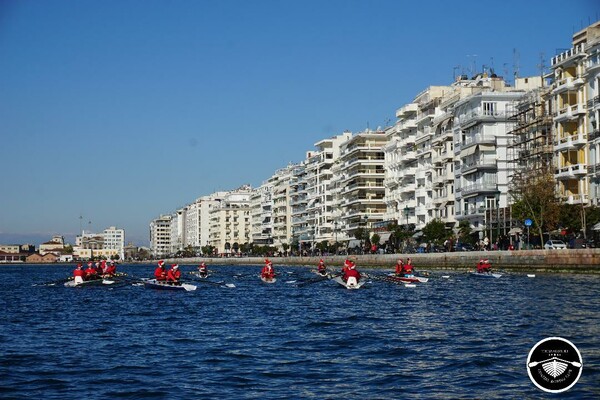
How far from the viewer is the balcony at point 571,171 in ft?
241

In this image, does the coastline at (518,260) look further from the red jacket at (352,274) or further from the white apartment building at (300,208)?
the white apartment building at (300,208)

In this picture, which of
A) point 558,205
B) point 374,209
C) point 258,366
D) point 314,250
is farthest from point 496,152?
point 258,366

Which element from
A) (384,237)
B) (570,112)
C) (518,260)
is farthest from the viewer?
(384,237)

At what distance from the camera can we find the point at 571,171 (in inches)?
2933

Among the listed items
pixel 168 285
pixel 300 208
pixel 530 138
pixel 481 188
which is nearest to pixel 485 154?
pixel 481 188

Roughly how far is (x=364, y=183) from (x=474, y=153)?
4705 cm

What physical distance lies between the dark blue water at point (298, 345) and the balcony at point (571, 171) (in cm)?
2989

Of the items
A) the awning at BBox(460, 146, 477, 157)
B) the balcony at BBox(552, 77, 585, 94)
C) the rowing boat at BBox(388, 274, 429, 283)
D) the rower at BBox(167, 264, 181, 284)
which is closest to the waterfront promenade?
the rowing boat at BBox(388, 274, 429, 283)

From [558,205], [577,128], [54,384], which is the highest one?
[577,128]

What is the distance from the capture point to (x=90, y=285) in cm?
6219

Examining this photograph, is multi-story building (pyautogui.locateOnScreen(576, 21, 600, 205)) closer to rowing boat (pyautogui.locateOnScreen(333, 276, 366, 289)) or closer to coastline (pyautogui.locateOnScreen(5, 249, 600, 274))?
coastline (pyautogui.locateOnScreen(5, 249, 600, 274))

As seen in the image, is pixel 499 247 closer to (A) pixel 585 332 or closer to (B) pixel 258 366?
(A) pixel 585 332

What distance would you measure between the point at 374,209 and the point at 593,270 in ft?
289

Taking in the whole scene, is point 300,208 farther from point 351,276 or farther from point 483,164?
point 351,276
